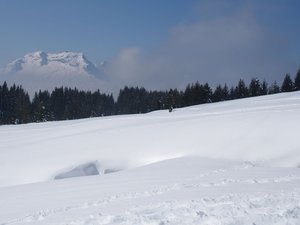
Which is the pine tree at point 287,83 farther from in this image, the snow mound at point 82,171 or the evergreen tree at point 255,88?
the snow mound at point 82,171

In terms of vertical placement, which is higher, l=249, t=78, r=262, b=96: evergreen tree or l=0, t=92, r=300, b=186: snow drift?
l=249, t=78, r=262, b=96: evergreen tree

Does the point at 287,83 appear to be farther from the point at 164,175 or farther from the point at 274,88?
the point at 164,175

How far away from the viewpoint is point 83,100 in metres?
105

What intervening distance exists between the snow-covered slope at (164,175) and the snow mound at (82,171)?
4cm

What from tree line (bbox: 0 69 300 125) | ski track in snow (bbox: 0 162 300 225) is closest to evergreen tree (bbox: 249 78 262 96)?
tree line (bbox: 0 69 300 125)

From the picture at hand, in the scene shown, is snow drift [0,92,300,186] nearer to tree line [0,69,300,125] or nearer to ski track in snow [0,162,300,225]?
ski track in snow [0,162,300,225]

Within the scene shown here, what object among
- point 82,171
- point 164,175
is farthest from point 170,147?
point 164,175

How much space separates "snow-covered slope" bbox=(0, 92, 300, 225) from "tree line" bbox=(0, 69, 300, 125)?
5447cm

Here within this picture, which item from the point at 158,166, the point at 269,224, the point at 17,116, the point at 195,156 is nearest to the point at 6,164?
the point at 158,166

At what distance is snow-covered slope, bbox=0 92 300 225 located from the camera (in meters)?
7.12

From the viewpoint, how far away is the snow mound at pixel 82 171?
1390 cm

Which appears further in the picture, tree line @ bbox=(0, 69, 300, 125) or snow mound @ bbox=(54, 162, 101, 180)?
tree line @ bbox=(0, 69, 300, 125)

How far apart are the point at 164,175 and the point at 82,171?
4.27 m

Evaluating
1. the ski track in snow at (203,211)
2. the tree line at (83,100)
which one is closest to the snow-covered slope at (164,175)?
the ski track in snow at (203,211)
